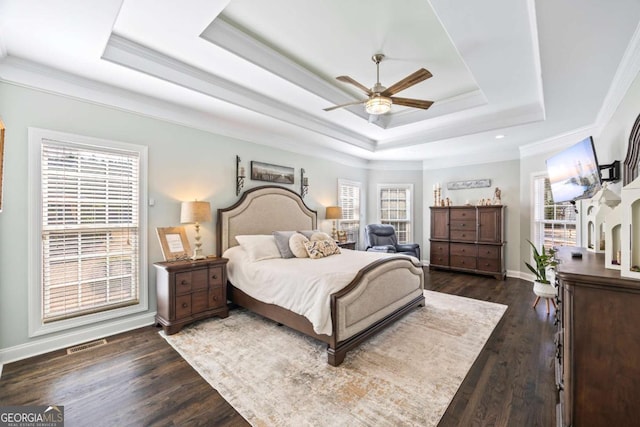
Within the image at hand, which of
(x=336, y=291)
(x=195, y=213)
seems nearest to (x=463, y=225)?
(x=336, y=291)

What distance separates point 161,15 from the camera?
208 centimetres

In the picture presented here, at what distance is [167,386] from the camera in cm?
214

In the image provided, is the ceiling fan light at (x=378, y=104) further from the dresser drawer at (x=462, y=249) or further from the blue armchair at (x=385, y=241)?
the dresser drawer at (x=462, y=249)

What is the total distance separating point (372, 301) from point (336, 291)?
56 cm

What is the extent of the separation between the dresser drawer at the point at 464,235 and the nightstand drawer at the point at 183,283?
5.28m

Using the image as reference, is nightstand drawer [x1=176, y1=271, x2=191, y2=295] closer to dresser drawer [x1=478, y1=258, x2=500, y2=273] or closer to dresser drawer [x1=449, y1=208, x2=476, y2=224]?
dresser drawer [x1=449, y1=208, x2=476, y2=224]

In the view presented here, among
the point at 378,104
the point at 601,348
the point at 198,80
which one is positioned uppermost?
the point at 198,80

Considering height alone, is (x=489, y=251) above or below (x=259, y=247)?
below

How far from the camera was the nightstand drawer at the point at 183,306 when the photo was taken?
10.1ft

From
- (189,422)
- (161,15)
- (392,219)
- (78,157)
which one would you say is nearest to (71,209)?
(78,157)

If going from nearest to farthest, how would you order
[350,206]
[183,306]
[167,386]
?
[167,386], [183,306], [350,206]

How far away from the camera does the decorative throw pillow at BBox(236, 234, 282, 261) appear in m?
3.59

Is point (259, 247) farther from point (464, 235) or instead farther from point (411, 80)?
point (464, 235)

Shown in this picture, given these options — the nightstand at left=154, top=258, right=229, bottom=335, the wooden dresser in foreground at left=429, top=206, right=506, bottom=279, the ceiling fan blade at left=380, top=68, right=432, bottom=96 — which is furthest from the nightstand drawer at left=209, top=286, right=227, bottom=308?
the wooden dresser in foreground at left=429, top=206, right=506, bottom=279
